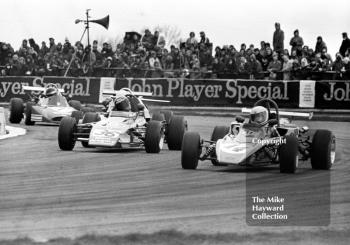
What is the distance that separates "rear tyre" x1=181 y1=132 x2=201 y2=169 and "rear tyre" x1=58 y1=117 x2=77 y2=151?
397 cm

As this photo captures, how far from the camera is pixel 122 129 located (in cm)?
1900

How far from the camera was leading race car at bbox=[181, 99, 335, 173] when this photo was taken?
15039mm

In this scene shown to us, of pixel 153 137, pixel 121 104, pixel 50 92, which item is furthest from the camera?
pixel 50 92

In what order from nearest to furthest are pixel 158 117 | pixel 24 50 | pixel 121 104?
pixel 121 104, pixel 158 117, pixel 24 50

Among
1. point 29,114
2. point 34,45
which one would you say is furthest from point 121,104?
point 34,45

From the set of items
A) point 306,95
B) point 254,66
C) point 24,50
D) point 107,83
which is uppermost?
point 24,50

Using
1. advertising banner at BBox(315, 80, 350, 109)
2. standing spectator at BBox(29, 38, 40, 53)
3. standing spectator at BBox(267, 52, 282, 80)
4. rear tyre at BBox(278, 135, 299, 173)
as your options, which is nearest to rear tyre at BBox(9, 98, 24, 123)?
standing spectator at BBox(267, 52, 282, 80)

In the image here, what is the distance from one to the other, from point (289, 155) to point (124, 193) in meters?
3.66

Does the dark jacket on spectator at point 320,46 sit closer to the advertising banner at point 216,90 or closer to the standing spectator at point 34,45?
the advertising banner at point 216,90

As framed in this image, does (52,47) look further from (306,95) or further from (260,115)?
(260,115)

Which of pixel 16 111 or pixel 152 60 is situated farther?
pixel 152 60

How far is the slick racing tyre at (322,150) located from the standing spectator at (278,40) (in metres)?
15.8

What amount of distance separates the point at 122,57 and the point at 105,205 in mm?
24708

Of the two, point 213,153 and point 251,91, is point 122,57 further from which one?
point 213,153
